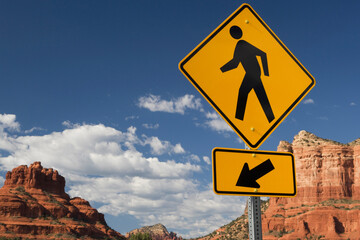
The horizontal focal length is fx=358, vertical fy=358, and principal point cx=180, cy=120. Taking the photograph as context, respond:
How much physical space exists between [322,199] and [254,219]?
122 meters

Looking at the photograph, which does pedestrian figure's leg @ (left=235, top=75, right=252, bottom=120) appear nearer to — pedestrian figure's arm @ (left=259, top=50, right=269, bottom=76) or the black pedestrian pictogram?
the black pedestrian pictogram

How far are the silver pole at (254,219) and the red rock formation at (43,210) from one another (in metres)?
120

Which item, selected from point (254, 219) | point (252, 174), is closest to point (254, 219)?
point (254, 219)

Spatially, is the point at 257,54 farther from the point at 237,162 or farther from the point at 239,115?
the point at 237,162

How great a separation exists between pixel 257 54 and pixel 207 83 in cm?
74

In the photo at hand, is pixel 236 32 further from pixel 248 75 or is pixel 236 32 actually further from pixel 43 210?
pixel 43 210

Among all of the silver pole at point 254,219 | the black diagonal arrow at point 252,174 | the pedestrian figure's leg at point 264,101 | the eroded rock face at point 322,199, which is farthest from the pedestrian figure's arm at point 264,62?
the eroded rock face at point 322,199

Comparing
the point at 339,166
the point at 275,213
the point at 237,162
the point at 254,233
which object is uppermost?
the point at 339,166

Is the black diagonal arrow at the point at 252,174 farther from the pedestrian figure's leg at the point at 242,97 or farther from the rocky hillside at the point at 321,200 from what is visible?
the rocky hillside at the point at 321,200

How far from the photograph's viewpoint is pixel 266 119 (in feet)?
12.1

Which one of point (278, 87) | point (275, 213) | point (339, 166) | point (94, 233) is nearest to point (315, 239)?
point (275, 213)

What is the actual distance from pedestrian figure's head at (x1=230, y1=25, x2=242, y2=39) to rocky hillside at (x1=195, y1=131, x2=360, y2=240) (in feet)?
368

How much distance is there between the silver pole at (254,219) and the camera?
3.38m

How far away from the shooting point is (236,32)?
12.7ft
